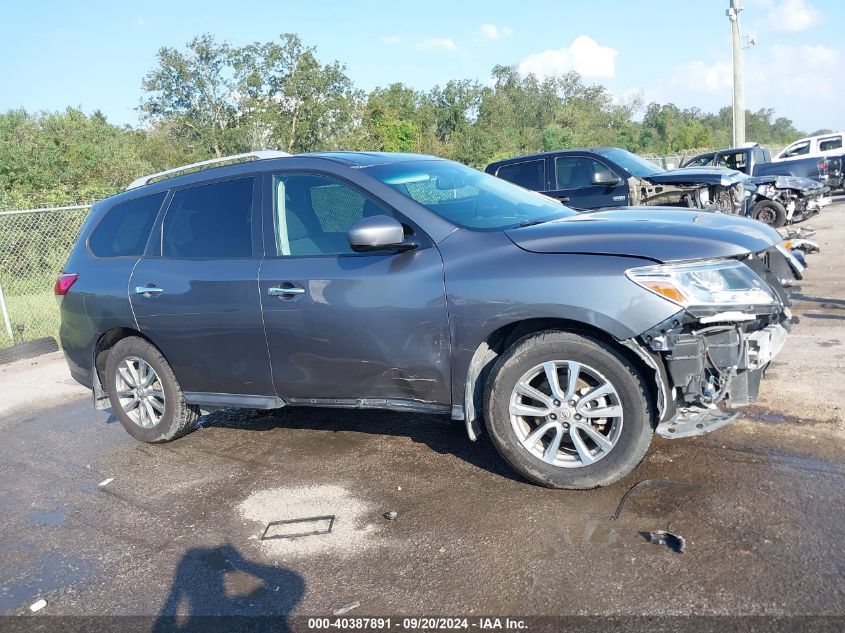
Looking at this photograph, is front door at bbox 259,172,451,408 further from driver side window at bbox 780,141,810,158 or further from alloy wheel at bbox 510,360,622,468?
driver side window at bbox 780,141,810,158

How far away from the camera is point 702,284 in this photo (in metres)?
3.51

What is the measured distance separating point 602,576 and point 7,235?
11.8 metres

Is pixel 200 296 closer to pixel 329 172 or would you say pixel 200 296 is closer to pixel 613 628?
pixel 329 172

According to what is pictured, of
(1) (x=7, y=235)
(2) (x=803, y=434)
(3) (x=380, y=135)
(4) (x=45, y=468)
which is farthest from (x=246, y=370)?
(3) (x=380, y=135)

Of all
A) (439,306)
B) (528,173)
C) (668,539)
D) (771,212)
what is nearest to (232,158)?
(439,306)

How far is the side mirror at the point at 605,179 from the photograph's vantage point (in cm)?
1036

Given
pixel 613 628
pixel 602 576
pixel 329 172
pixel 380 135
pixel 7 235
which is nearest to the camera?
pixel 613 628

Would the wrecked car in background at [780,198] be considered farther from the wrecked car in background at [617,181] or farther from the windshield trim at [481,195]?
the windshield trim at [481,195]

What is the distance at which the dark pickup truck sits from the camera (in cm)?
1875

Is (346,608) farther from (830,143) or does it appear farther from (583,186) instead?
(830,143)

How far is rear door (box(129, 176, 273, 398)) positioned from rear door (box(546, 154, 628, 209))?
7.28 metres

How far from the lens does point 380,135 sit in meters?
41.8

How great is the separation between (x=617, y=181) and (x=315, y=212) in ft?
23.2

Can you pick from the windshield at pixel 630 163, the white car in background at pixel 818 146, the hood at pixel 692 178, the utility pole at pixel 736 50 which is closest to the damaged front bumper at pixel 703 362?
the hood at pixel 692 178
